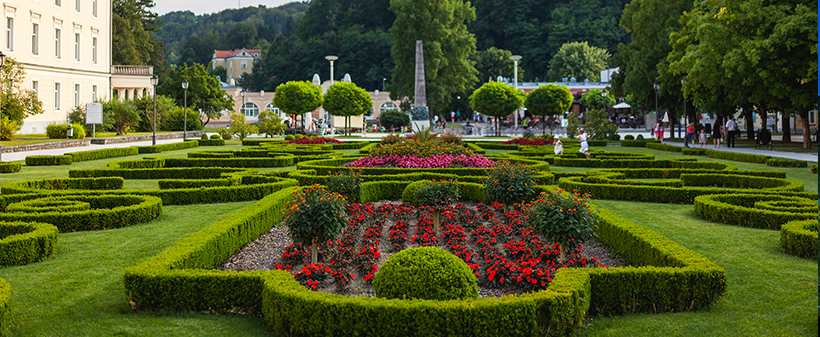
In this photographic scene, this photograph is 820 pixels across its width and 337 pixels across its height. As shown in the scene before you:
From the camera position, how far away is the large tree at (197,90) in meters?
56.7

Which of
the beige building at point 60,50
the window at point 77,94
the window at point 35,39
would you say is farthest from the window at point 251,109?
the window at point 35,39

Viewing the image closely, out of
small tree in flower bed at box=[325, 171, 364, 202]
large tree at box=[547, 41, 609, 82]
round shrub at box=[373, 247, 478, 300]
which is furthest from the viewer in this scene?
large tree at box=[547, 41, 609, 82]

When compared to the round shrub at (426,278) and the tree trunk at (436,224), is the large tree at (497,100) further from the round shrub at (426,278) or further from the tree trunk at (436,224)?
the round shrub at (426,278)

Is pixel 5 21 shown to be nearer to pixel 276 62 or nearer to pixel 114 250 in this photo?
pixel 114 250

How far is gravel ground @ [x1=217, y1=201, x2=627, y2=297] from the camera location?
296 inches

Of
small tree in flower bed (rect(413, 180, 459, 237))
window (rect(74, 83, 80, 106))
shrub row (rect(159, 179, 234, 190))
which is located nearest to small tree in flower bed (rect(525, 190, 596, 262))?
small tree in flower bed (rect(413, 180, 459, 237))

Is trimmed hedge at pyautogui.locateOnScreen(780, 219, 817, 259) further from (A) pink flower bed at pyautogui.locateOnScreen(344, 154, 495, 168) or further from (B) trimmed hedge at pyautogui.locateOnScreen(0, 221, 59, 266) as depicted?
(A) pink flower bed at pyautogui.locateOnScreen(344, 154, 495, 168)

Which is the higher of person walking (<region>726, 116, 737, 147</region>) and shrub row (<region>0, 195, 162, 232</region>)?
person walking (<region>726, 116, 737, 147</region>)

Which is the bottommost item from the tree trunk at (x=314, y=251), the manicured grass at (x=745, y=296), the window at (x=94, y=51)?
the manicured grass at (x=745, y=296)

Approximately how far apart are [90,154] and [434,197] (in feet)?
55.4

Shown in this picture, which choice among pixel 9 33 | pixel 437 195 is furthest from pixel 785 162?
pixel 9 33

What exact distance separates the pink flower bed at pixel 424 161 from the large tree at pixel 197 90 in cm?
4125

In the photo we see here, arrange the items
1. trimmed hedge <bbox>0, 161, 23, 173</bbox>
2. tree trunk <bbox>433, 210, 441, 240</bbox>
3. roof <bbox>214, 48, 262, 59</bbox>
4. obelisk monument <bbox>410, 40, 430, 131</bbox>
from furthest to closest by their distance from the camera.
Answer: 1. roof <bbox>214, 48, 262, 59</bbox>
2. obelisk monument <bbox>410, 40, 430, 131</bbox>
3. trimmed hedge <bbox>0, 161, 23, 173</bbox>
4. tree trunk <bbox>433, 210, 441, 240</bbox>

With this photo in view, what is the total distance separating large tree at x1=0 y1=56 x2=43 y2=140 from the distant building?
317 ft
